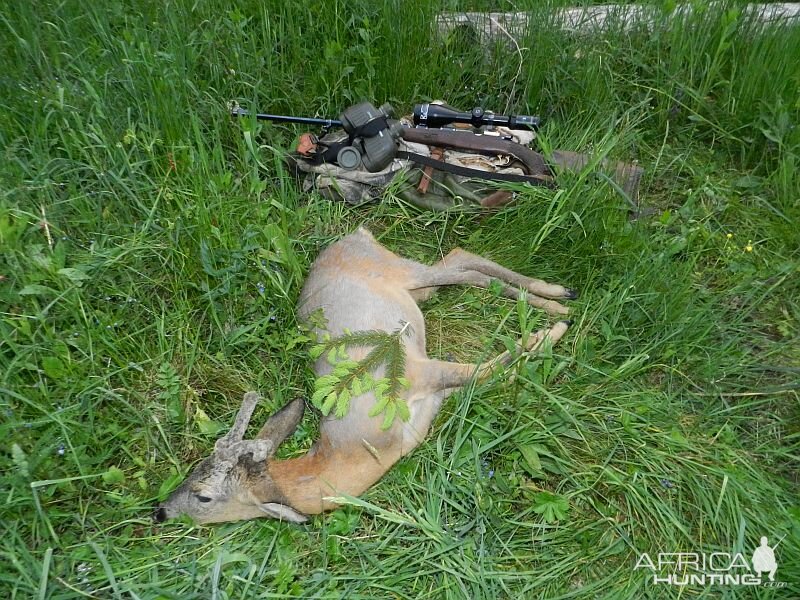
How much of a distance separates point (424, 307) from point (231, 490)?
144cm

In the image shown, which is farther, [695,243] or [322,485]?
[695,243]

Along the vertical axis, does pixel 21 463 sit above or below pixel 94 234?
below

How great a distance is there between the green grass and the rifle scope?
30 cm

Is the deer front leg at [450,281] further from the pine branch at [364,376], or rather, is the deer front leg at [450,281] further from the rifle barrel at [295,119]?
the rifle barrel at [295,119]

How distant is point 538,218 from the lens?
3672mm

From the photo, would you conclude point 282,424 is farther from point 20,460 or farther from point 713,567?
point 713,567

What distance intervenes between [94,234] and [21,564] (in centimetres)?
167

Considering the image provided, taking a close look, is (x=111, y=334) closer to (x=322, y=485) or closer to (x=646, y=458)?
(x=322, y=485)

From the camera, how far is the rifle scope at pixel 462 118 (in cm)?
398

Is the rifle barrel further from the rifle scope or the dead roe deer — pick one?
the dead roe deer

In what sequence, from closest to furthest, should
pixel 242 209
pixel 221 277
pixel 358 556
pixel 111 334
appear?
1. pixel 358 556
2. pixel 111 334
3. pixel 221 277
4. pixel 242 209

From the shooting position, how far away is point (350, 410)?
116 inches

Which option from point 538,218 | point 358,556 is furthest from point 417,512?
point 538,218

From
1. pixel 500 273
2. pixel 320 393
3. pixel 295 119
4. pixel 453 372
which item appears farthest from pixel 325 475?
pixel 295 119
